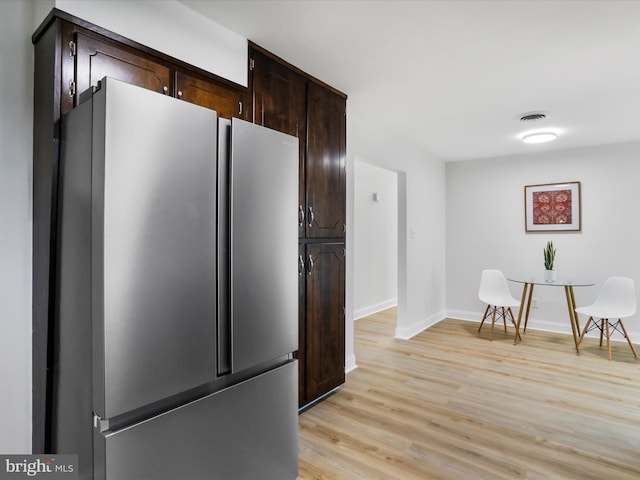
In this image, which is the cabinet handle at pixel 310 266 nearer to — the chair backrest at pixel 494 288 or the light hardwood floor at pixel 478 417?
the light hardwood floor at pixel 478 417

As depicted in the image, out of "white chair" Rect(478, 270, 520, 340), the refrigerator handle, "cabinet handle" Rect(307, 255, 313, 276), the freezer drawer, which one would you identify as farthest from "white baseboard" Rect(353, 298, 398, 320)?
the refrigerator handle

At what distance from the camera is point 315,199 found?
105 inches

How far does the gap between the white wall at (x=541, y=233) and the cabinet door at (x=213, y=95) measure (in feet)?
14.4

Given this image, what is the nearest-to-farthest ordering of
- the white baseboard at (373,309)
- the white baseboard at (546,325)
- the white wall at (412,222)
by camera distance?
1. the white wall at (412,222)
2. the white baseboard at (546,325)
3. the white baseboard at (373,309)

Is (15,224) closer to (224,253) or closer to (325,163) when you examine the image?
(224,253)

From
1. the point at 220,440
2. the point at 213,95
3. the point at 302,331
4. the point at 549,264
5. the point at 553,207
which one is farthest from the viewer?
the point at 553,207

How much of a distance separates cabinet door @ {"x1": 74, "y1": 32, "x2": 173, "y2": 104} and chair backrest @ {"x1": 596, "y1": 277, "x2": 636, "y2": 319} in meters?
4.69

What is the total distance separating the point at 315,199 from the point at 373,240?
359 centimetres

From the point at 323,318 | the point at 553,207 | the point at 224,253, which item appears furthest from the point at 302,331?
the point at 553,207

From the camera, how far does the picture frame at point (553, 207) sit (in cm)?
475

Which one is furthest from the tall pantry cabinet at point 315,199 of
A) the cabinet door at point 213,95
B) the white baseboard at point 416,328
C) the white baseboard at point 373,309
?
the white baseboard at point 373,309

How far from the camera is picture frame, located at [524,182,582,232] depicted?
475cm

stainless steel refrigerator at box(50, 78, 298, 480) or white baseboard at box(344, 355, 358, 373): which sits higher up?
stainless steel refrigerator at box(50, 78, 298, 480)

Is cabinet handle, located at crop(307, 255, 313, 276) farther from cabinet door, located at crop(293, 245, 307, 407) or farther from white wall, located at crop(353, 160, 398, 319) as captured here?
white wall, located at crop(353, 160, 398, 319)
